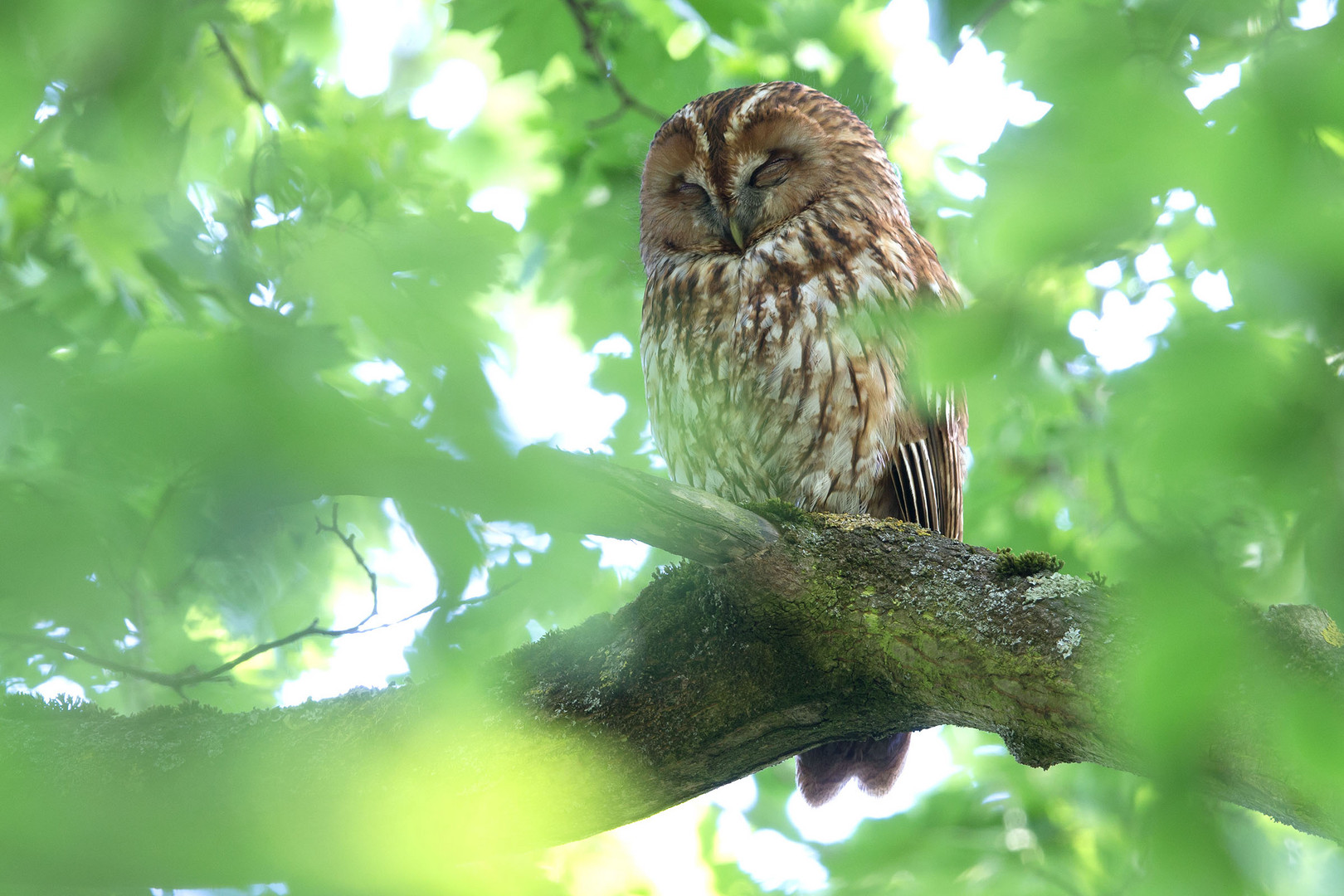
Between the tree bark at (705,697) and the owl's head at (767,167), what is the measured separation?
118 centimetres

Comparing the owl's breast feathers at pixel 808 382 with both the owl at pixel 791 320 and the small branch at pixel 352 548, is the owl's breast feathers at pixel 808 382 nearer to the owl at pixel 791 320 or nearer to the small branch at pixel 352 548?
the owl at pixel 791 320

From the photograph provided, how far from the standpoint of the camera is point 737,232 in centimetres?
287

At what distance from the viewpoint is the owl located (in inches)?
100

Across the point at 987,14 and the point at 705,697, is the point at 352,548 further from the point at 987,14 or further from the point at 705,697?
the point at 987,14

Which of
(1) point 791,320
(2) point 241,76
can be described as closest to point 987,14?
(1) point 791,320

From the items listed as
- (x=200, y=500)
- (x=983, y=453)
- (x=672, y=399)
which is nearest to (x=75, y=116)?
(x=200, y=500)

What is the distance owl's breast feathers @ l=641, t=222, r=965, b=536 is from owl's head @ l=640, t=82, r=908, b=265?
9 centimetres

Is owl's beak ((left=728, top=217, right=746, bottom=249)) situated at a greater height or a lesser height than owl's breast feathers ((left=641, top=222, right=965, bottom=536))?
greater

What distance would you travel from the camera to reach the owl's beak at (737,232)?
9.39ft

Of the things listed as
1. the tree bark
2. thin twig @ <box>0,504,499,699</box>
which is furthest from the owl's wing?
thin twig @ <box>0,504,499,699</box>

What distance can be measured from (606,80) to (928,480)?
188 centimetres

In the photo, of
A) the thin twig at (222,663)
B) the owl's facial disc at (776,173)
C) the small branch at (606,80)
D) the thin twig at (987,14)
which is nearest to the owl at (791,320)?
the owl's facial disc at (776,173)

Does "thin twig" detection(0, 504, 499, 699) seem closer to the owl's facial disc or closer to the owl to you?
the owl

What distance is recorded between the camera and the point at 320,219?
128 cm
